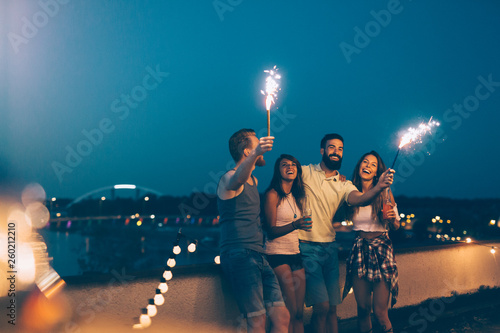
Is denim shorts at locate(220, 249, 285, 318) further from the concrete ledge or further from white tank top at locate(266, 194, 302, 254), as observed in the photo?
the concrete ledge

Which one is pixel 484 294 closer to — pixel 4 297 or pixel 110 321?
pixel 110 321

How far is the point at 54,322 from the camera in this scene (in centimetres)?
326

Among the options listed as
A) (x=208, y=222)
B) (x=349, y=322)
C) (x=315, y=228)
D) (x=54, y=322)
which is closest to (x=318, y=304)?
(x=315, y=228)

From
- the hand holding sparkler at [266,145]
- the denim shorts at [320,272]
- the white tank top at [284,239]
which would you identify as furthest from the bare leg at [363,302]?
the hand holding sparkler at [266,145]

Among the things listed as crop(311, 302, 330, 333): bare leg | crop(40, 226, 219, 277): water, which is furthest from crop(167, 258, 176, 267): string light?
crop(40, 226, 219, 277): water

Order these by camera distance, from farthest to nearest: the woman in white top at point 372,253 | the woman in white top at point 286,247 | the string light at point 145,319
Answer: the woman in white top at point 372,253 < the woman in white top at point 286,247 < the string light at point 145,319

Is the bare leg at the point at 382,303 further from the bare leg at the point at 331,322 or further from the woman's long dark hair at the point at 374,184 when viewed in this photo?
the woman's long dark hair at the point at 374,184

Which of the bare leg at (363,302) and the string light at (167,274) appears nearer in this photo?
the string light at (167,274)

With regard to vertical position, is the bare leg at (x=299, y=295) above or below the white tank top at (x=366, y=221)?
below

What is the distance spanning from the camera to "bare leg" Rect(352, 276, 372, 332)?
502cm

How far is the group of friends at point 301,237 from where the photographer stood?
396cm

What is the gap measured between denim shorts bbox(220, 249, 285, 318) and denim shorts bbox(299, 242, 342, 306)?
0.75m

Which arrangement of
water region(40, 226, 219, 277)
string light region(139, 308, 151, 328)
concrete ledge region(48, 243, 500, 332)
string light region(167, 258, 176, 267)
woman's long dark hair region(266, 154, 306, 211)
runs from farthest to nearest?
water region(40, 226, 219, 277), woman's long dark hair region(266, 154, 306, 211), string light region(167, 258, 176, 267), string light region(139, 308, 151, 328), concrete ledge region(48, 243, 500, 332)

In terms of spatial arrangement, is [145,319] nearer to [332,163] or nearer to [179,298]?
[179,298]
